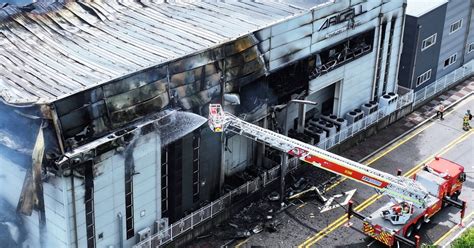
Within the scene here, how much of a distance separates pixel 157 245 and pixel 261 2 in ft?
59.8

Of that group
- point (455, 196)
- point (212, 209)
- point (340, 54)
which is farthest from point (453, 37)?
point (212, 209)

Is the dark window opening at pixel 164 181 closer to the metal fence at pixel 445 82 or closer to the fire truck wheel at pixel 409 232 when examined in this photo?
the fire truck wheel at pixel 409 232

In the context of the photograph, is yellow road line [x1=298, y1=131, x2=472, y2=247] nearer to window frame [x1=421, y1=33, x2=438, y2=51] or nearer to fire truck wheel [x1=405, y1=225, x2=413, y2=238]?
fire truck wheel [x1=405, y1=225, x2=413, y2=238]

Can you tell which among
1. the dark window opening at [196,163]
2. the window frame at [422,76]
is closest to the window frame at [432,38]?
the window frame at [422,76]

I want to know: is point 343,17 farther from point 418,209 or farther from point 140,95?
point 140,95

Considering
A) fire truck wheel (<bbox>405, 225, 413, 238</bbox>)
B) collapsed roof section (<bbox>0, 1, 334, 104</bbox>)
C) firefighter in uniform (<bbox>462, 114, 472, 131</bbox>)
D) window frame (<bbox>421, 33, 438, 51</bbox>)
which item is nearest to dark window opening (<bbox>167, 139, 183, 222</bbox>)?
collapsed roof section (<bbox>0, 1, 334, 104</bbox>)

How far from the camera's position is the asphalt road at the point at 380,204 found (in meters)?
44.3

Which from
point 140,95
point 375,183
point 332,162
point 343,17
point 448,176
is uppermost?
point 343,17

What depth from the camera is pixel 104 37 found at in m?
44.3

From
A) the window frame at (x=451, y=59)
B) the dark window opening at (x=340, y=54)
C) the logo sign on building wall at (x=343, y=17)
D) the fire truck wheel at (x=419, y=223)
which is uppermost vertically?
the logo sign on building wall at (x=343, y=17)

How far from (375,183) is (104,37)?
57.6ft

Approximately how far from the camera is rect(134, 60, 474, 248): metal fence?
42.4 metres

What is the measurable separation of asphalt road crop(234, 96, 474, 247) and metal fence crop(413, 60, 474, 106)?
10.0 feet

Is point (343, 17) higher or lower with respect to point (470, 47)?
higher
